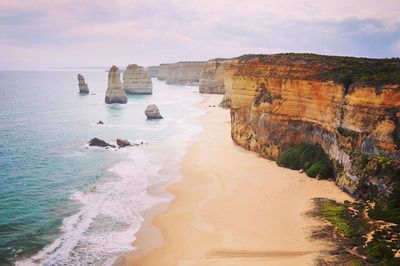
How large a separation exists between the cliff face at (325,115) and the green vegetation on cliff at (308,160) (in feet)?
→ 2.38

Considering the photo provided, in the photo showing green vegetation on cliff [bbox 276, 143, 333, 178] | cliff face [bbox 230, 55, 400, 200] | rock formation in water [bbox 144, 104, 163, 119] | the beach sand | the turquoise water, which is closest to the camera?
the beach sand

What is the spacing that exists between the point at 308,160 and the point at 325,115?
395 cm

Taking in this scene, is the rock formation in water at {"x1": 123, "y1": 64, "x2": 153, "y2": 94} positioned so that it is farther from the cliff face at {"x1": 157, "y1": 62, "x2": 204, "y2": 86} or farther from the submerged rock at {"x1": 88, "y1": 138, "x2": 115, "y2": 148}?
the submerged rock at {"x1": 88, "y1": 138, "x2": 115, "y2": 148}

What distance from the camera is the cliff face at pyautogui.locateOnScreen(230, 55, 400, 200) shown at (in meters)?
25.0

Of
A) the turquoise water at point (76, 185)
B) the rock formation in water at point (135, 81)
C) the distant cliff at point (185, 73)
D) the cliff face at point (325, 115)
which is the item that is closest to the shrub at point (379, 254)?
the cliff face at point (325, 115)

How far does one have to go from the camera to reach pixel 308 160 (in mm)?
32594

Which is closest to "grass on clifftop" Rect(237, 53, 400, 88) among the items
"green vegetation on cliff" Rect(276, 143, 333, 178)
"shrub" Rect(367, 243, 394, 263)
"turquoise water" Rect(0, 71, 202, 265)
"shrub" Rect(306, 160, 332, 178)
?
"green vegetation on cliff" Rect(276, 143, 333, 178)

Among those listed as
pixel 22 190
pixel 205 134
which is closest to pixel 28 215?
pixel 22 190

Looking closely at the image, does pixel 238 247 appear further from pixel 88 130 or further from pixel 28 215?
pixel 88 130

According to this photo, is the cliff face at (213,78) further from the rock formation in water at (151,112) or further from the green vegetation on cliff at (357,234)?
the green vegetation on cliff at (357,234)

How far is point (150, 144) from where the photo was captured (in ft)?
160

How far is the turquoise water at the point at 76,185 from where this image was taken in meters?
21.5

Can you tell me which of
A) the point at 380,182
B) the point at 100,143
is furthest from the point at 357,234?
the point at 100,143

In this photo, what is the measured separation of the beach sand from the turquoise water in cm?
188
